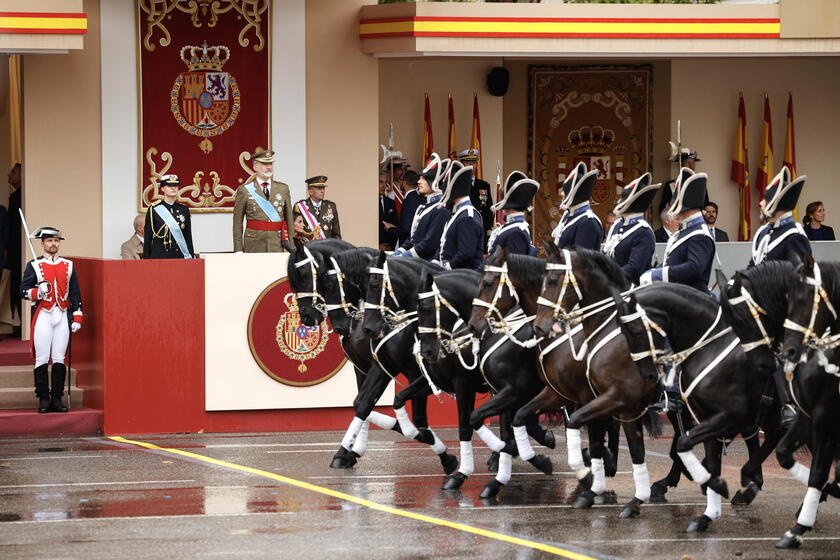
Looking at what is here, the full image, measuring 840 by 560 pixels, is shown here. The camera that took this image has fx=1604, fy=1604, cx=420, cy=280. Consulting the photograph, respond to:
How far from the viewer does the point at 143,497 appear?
11.7m

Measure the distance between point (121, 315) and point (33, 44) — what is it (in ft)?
10.1

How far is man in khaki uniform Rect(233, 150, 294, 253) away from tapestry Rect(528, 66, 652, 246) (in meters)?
5.91

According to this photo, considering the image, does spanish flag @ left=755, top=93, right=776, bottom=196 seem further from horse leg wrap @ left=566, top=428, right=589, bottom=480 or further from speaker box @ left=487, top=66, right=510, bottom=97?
horse leg wrap @ left=566, top=428, right=589, bottom=480

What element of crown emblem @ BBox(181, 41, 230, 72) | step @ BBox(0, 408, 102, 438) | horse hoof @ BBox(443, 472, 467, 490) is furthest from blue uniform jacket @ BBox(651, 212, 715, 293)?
crown emblem @ BBox(181, 41, 230, 72)

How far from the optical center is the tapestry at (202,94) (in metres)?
18.4

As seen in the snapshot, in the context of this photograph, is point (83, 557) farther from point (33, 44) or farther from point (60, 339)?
point (33, 44)

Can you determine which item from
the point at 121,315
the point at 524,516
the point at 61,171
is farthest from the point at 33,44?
the point at 524,516

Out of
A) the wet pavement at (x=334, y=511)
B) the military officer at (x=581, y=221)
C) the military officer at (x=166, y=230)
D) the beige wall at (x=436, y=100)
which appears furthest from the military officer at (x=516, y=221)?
the beige wall at (x=436, y=100)

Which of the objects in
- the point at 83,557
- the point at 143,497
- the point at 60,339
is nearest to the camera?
the point at 83,557

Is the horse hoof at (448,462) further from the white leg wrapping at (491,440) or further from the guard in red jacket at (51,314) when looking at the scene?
the guard in red jacket at (51,314)

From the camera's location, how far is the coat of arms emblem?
18578 millimetres

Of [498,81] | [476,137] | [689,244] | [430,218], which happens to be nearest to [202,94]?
[476,137]

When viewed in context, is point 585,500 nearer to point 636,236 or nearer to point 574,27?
point 636,236

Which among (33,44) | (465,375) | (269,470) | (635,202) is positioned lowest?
(269,470)
